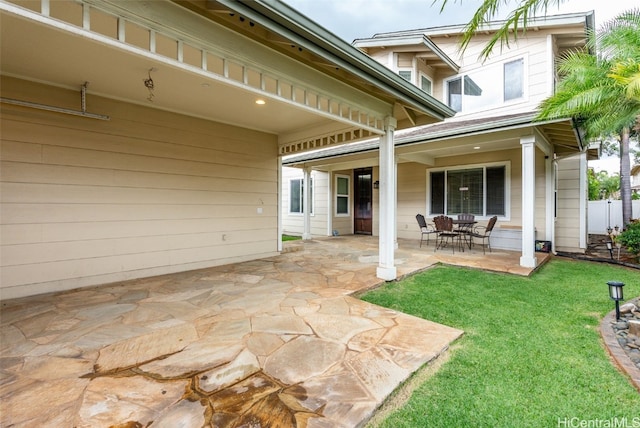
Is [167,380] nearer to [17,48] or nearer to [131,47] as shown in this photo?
[131,47]

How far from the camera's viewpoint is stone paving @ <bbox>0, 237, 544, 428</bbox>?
172cm

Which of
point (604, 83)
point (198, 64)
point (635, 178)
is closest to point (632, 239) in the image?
point (604, 83)

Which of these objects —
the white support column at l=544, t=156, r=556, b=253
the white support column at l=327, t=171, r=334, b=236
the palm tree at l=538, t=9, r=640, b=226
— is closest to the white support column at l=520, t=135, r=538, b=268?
the palm tree at l=538, t=9, r=640, b=226

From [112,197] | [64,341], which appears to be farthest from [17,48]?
[64,341]

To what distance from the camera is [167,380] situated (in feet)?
6.56

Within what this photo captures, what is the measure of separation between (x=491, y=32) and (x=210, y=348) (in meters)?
10.0

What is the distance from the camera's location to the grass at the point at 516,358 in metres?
1.80

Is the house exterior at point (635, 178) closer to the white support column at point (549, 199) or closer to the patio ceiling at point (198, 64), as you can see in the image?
the white support column at point (549, 199)

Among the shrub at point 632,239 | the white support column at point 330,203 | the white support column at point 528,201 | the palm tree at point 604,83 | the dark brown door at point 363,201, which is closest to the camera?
the palm tree at point 604,83

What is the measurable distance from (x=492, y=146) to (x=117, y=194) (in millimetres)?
7699

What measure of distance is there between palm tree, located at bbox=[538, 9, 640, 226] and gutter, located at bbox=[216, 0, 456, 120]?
7.81 ft

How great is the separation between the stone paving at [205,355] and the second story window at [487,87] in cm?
694
